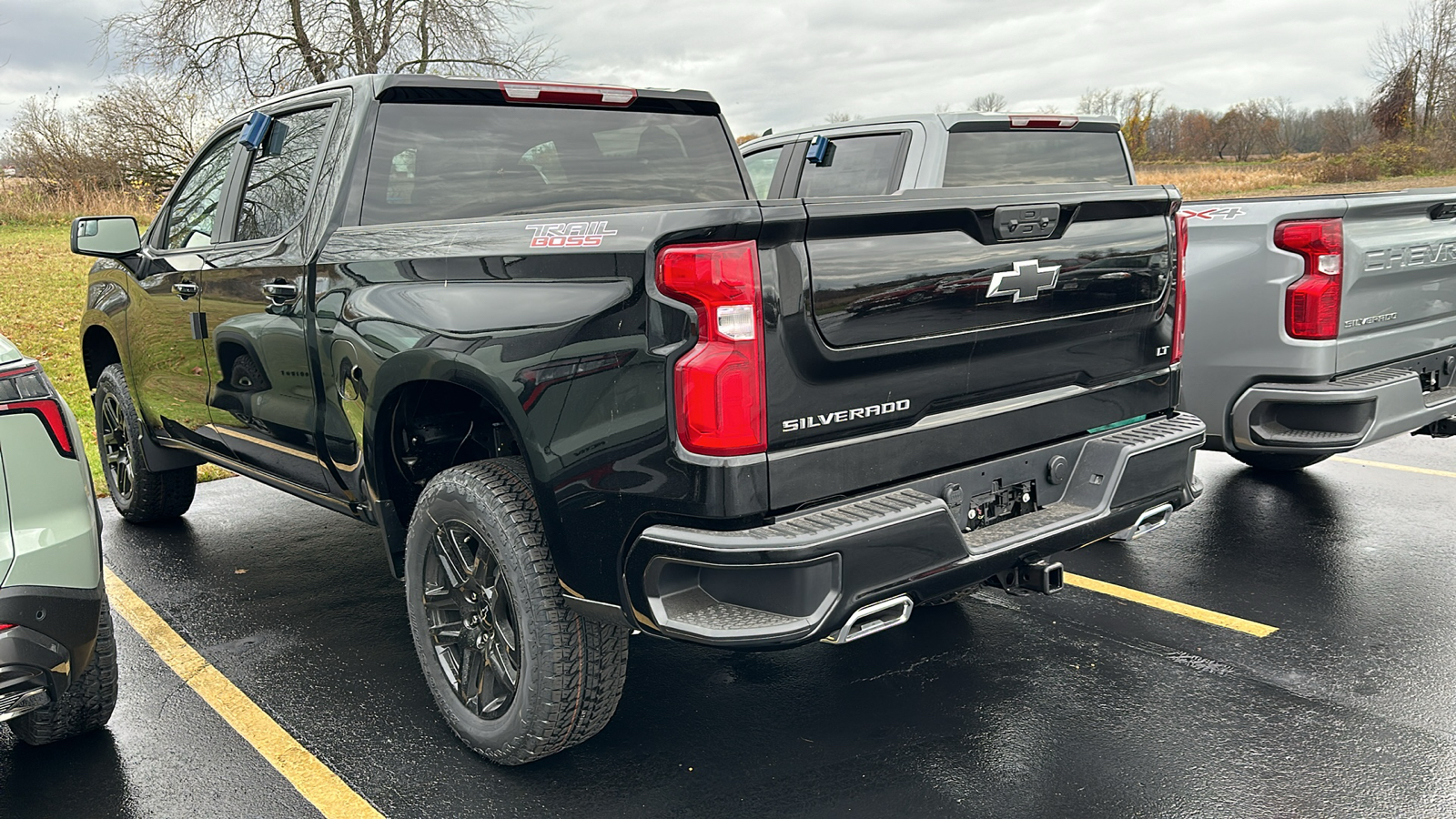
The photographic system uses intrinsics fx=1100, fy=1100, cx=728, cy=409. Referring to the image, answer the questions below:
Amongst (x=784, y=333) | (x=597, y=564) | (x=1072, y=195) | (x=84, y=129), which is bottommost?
(x=597, y=564)

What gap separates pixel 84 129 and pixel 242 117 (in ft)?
80.6

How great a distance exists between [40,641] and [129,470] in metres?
3.34

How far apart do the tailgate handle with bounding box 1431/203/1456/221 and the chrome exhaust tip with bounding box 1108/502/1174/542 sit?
110 inches

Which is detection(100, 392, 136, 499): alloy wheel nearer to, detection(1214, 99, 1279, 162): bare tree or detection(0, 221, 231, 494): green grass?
detection(0, 221, 231, 494): green grass

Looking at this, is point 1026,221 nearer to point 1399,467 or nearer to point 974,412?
point 974,412

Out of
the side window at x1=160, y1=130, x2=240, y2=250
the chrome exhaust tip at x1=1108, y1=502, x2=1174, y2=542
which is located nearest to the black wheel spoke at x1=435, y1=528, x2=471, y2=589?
the chrome exhaust tip at x1=1108, y1=502, x2=1174, y2=542

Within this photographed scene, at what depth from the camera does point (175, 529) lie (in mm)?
5832

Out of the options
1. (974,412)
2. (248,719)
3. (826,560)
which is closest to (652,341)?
(826,560)

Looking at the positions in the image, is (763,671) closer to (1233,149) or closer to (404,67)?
(404,67)

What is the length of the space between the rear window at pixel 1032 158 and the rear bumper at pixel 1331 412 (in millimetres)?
1990

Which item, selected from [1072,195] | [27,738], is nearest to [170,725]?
[27,738]

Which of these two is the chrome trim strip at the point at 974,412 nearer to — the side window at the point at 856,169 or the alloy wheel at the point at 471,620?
the alloy wheel at the point at 471,620

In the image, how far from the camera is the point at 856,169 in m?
6.64

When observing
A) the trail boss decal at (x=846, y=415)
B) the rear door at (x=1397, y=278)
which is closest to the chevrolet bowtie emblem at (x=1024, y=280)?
the trail boss decal at (x=846, y=415)
